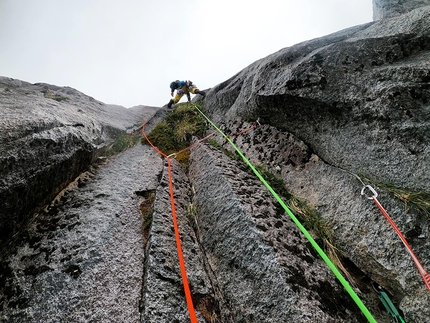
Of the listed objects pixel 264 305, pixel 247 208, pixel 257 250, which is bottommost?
pixel 264 305

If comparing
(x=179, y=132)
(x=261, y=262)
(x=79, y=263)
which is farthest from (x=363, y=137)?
(x=179, y=132)

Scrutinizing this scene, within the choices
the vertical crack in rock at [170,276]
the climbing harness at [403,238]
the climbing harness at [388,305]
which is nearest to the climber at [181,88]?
the vertical crack in rock at [170,276]

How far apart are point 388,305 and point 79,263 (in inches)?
188

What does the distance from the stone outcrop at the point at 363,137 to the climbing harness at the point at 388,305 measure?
9 centimetres

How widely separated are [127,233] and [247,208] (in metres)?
2.47

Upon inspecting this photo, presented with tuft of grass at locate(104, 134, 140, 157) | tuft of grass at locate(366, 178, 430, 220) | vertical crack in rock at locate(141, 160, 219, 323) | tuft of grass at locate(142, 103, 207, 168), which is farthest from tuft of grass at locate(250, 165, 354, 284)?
tuft of grass at locate(104, 134, 140, 157)

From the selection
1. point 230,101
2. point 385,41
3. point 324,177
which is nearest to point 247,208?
point 324,177

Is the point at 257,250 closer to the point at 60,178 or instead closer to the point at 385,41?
the point at 60,178

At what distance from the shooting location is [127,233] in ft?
15.3

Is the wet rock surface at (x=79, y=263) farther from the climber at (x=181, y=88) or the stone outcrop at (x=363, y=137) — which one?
the climber at (x=181, y=88)

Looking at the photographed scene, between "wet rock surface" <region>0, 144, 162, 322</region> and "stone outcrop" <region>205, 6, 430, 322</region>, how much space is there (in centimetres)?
372

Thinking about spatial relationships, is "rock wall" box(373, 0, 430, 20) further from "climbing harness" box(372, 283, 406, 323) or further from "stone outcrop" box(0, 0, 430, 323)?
"climbing harness" box(372, 283, 406, 323)

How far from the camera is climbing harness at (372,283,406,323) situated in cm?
318

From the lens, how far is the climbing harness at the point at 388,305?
3180mm
